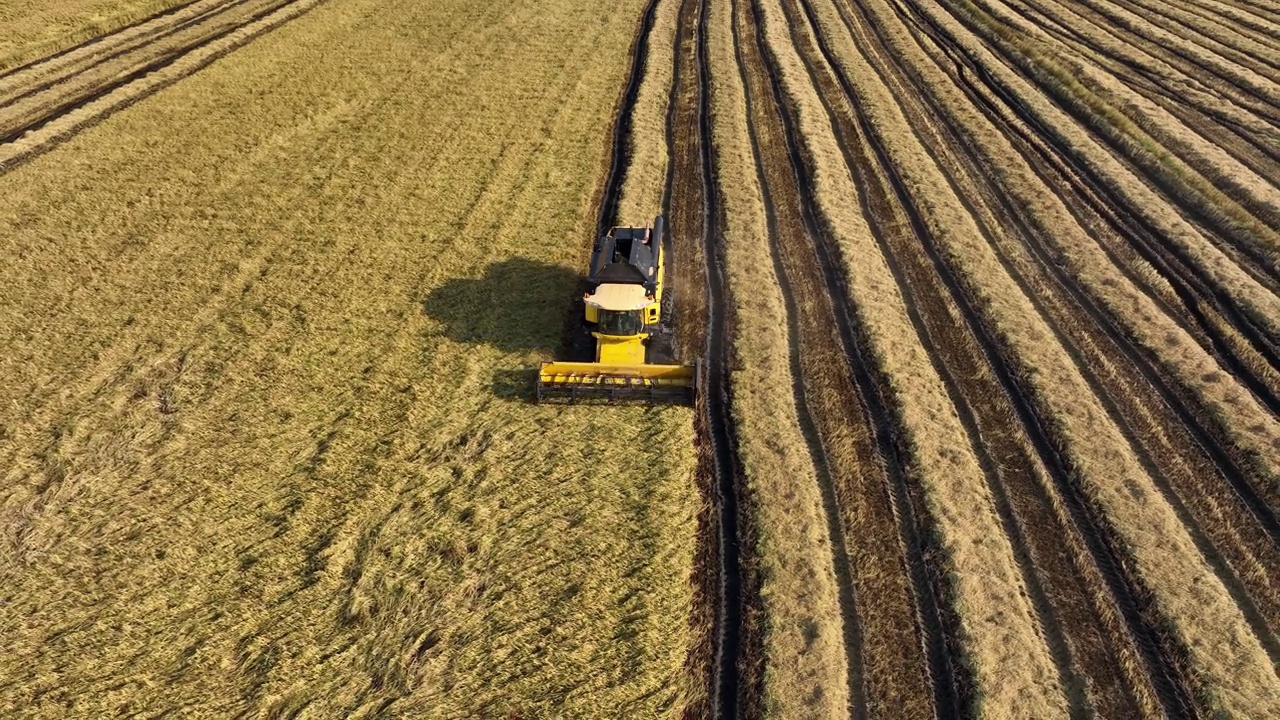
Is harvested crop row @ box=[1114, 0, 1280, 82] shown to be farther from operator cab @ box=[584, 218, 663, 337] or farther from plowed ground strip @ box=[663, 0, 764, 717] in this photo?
operator cab @ box=[584, 218, 663, 337]

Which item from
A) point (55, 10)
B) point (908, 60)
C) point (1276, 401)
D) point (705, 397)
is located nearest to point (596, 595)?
point (705, 397)

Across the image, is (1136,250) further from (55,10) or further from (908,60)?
(55,10)

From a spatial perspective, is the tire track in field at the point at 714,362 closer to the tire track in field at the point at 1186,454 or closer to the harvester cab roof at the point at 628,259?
the harvester cab roof at the point at 628,259

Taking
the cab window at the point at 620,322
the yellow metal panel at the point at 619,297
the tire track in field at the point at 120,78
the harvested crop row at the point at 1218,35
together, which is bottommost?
the harvested crop row at the point at 1218,35

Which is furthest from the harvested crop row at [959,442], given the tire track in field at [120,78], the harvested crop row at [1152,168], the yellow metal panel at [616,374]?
the tire track in field at [120,78]

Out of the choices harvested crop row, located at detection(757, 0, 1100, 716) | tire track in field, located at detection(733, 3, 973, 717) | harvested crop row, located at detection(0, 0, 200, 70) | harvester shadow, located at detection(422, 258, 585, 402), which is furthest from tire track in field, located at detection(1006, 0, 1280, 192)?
harvested crop row, located at detection(0, 0, 200, 70)

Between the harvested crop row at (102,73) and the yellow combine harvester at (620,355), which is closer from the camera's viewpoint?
the yellow combine harvester at (620,355)

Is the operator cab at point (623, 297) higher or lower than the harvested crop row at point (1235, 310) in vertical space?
higher
